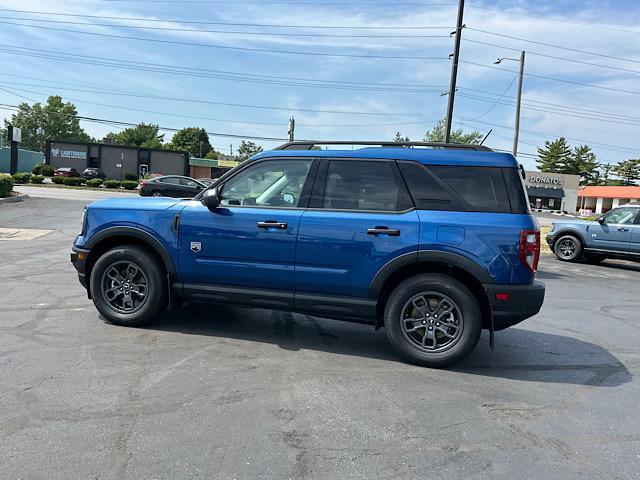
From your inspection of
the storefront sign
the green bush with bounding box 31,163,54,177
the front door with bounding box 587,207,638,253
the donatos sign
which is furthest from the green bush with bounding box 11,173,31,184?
the donatos sign

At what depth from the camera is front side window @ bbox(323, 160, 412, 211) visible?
487 centimetres

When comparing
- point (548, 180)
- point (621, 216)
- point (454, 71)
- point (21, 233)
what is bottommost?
point (21, 233)

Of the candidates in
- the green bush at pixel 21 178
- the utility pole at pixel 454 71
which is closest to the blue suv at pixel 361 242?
the utility pole at pixel 454 71

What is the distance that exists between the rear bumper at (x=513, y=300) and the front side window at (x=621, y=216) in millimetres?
10887

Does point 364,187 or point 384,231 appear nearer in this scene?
point 384,231

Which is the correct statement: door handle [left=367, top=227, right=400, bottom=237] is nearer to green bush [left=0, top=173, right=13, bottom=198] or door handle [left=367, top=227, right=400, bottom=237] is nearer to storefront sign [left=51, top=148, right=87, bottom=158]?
green bush [left=0, top=173, right=13, bottom=198]

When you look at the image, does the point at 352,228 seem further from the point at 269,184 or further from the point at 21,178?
the point at 21,178

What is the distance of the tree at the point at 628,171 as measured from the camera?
101 m

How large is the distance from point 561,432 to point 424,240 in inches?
73.3

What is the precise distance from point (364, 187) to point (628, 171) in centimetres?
11574

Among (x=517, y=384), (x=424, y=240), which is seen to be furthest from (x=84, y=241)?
(x=517, y=384)

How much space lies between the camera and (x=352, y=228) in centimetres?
479

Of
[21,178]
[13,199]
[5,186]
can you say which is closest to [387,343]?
[13,199]

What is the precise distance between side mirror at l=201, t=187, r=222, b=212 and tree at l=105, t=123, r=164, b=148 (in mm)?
113644
